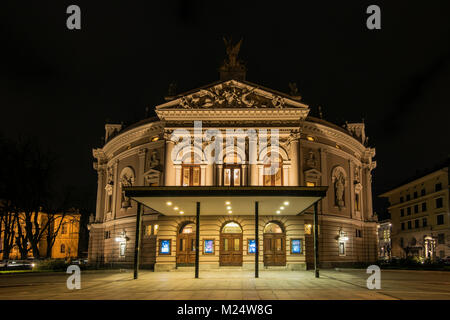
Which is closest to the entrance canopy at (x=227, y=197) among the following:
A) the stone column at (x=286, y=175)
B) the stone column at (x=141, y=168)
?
the stone column at (x=286, y=175)

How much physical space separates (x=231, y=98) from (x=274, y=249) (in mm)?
13938

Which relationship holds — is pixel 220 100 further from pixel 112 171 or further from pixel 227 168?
pixel 112 171

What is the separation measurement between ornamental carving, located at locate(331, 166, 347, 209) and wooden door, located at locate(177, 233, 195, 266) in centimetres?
1560

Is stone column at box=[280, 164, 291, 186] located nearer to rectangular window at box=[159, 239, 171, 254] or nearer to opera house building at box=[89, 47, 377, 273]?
opera house building at box=[89, 47, 377, 273]

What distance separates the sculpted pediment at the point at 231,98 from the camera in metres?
37.3

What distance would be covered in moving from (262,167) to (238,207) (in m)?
6.40

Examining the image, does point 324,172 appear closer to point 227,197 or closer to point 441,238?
point 227,197

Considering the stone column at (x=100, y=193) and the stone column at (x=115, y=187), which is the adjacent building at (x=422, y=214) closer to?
the stone column at (x=115, y=187)

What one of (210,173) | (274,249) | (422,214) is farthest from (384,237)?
(210,173)

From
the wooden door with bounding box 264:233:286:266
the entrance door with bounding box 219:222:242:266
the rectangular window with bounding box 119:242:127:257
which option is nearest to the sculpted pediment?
the entrance door with bounding box 219:222:242:266

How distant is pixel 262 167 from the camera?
37.0 metres

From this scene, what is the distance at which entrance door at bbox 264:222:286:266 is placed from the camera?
119 feet
